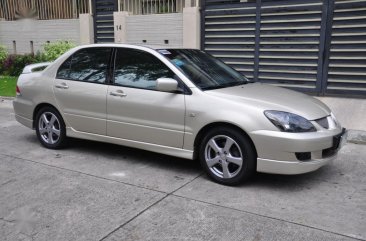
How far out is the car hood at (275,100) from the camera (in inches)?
174

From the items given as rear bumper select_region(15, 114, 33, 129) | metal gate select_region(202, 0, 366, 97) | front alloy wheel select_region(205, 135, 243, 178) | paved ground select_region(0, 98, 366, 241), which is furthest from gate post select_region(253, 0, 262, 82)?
front alloy wheel select_region(205, 135, 243, 178)

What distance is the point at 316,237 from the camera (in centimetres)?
340

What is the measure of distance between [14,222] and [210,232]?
1778 mm

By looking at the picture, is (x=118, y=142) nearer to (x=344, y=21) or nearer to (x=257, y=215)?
(x=257, y=215)

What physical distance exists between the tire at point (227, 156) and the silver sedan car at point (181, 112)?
1 cm

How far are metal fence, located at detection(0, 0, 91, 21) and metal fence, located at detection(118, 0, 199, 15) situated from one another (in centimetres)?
158

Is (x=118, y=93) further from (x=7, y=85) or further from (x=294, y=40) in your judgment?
(x=7, y=85)

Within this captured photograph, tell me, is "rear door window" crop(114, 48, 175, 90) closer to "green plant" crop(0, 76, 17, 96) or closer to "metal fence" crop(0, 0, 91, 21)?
"green plant" crop(0, 76, 17, 96)

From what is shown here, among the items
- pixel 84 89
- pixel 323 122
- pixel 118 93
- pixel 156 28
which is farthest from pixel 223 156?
pixel 156 28

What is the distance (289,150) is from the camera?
4188 millimetres

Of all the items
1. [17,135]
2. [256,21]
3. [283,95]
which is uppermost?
[256,21]

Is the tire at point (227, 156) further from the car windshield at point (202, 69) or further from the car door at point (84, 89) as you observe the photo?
the car door at point (84, 89)

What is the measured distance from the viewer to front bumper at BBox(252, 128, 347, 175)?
4172 millimetres

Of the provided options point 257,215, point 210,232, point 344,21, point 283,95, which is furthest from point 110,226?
point 344,21
